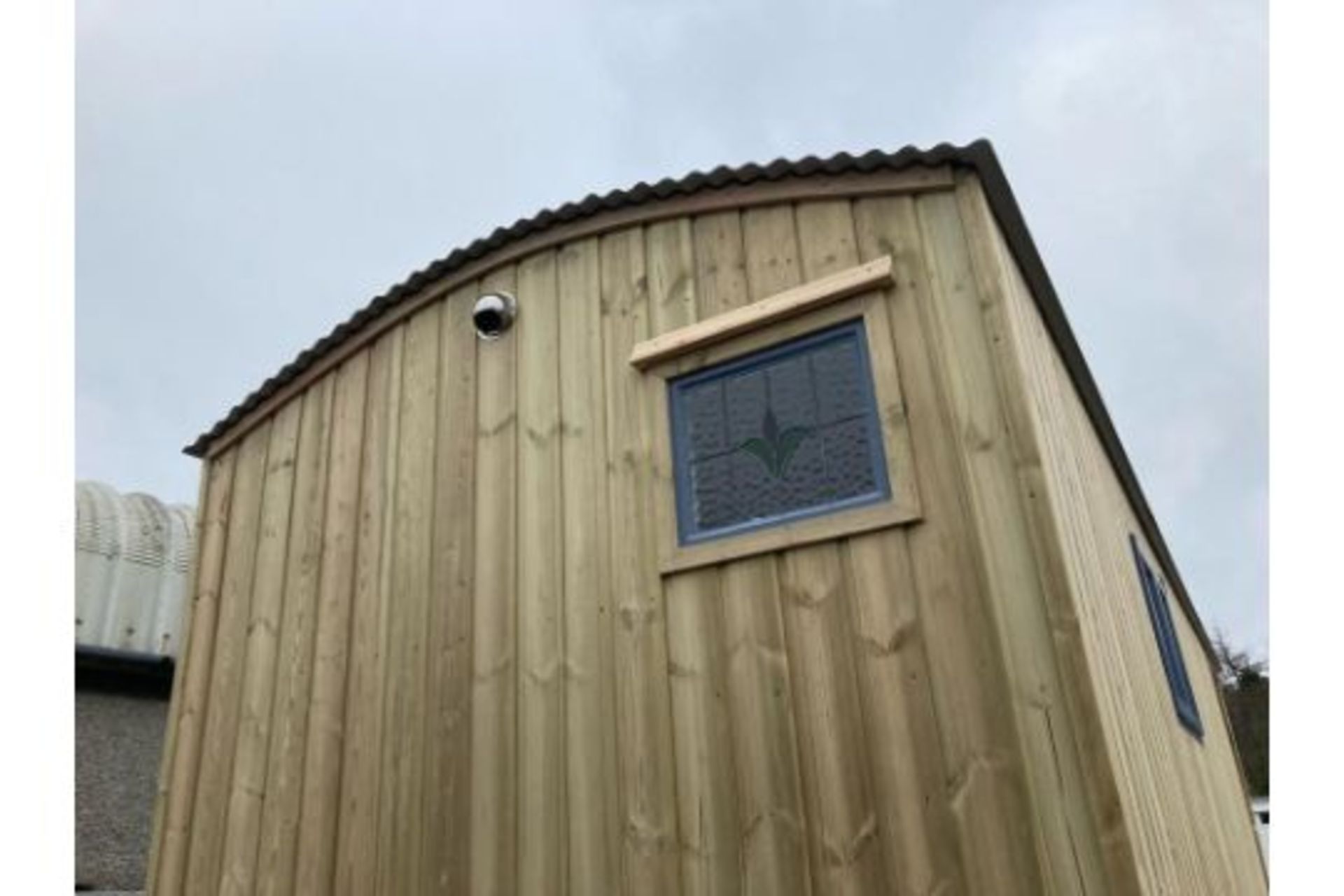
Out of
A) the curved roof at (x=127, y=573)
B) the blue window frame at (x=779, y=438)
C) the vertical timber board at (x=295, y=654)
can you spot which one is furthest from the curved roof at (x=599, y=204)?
the curved roof at (x=127, y=573)

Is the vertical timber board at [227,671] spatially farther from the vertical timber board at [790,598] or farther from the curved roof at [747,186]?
the vertical timber board at [790,598]

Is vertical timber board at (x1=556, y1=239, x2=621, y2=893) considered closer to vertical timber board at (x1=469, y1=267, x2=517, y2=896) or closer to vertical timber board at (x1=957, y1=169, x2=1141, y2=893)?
vertical timber board at (x1=469, y1=267, x2=517, y2=896)

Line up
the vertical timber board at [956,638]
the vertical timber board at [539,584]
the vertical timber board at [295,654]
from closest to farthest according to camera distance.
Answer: the vertical timber board at [956,638] < the vertical timber board at [539,584] < the vertical timber board at [295,654]

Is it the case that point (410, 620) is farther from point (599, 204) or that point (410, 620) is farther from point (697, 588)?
point (599, 204)

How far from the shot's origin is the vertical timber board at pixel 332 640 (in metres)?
3.51

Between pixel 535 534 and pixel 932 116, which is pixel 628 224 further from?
pixel 932 116

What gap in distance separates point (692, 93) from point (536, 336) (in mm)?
18880

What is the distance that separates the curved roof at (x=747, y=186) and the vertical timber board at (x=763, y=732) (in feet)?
5.08

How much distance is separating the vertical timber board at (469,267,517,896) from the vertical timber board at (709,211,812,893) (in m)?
0.93

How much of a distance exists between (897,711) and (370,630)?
236cm

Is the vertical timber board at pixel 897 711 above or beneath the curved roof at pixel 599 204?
beneath

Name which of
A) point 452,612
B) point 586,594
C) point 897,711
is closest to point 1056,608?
point 897,711
